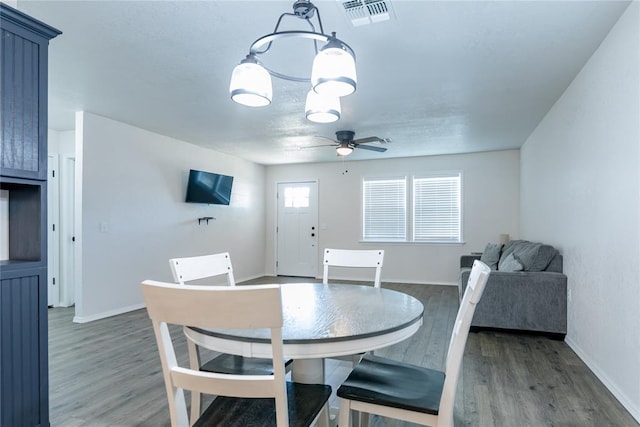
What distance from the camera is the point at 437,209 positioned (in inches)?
262

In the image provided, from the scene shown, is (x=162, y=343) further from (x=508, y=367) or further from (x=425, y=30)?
(x=508, y=367)

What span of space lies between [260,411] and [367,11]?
2.13m

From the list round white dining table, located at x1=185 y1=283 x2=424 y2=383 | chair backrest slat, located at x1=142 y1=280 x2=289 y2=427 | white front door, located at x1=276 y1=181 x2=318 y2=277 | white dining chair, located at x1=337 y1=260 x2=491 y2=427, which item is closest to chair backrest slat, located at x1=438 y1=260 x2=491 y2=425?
white dining chair, located at x1=337 y1=260 x2=491 y2=427

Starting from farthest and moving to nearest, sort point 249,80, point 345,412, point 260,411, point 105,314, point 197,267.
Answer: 1. point 105,314
2. point 197,267
3. point 249,80
4. point 345,412
5. point 260,411

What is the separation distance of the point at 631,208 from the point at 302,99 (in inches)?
110

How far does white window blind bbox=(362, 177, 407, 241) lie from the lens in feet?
22.6

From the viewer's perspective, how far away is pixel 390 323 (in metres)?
1.39

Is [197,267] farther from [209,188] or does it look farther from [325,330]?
[209,188]

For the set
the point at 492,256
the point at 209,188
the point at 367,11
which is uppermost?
the point at 367,11

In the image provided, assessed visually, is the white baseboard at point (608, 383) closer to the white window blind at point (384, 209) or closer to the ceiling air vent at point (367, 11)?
the ceiling air vent at point (367, 11)

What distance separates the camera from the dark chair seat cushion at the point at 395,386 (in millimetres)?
1340

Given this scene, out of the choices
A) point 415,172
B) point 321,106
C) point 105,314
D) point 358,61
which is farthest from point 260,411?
point 415,172

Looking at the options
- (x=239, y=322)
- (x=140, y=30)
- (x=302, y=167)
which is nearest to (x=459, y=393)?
(x=239, y=322)

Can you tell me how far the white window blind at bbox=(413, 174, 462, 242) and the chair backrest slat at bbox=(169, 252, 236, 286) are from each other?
5.02m
